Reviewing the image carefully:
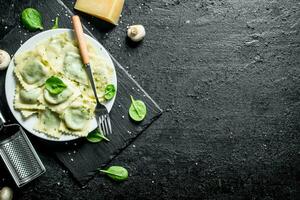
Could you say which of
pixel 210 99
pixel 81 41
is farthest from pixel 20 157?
pixel 210 99

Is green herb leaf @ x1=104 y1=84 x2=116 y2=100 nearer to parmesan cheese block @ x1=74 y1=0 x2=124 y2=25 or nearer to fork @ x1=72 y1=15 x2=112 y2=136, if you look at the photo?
fork @ x1=72 y1=15 x2=112 y2=136

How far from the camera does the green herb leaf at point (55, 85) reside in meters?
3.81

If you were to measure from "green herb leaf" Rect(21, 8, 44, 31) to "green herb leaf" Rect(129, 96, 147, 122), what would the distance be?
3.29ft

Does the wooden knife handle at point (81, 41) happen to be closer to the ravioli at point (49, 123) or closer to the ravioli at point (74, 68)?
the ravioli at point (74, 68)

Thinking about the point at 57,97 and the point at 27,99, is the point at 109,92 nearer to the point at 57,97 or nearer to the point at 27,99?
the point at 57,97

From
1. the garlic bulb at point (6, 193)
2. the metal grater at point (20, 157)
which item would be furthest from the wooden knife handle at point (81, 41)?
the garlic bulb at point (6, 193)

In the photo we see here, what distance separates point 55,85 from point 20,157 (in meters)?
0.66

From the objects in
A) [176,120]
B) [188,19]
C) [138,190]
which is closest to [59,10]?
[188,19]

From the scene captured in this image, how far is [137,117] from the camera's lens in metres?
4.04

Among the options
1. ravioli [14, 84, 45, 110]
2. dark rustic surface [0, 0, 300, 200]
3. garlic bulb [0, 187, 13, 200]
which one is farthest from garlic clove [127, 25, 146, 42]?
garlic bulb [0, 187, 13, 200]

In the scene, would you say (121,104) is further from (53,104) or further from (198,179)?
(198,179)

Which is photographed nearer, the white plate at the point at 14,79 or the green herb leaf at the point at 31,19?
the white plate at the point at 14,79

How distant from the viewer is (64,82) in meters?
3.88

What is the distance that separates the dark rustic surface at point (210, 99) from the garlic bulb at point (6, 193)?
0.27 metres
